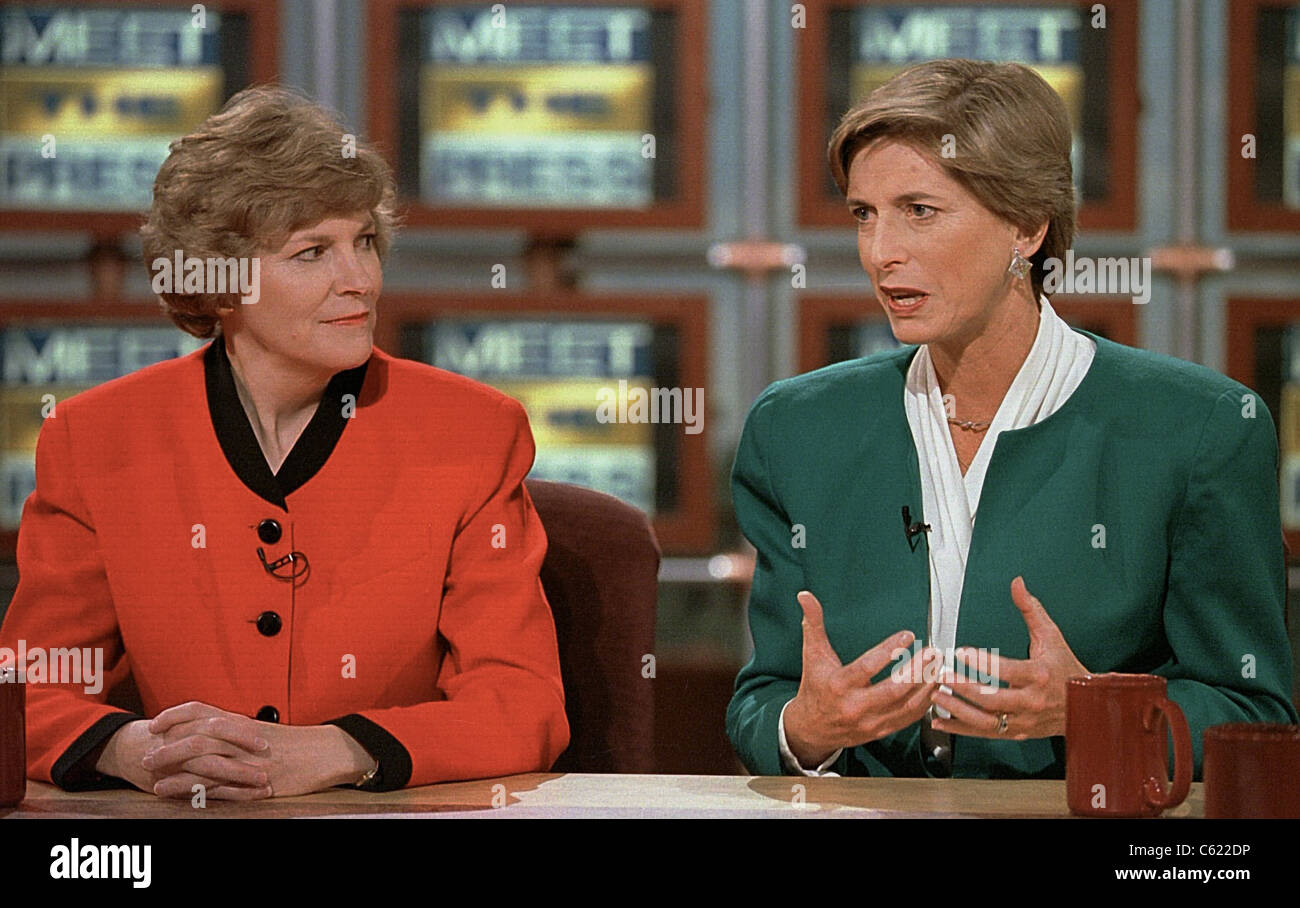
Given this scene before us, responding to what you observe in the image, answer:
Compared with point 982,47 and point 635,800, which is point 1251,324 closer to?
point 982,47

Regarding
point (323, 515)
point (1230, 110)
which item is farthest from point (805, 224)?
→ point (323, 515)

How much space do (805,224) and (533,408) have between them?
70 cm

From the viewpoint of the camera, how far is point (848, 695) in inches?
63.1

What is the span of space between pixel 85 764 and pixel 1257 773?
1121 millimetres

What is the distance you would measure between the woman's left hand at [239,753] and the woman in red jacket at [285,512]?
0.20 meters

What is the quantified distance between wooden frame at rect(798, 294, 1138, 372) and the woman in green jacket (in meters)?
1.37

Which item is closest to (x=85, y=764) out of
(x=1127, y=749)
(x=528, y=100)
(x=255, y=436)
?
(x=255, y=436)

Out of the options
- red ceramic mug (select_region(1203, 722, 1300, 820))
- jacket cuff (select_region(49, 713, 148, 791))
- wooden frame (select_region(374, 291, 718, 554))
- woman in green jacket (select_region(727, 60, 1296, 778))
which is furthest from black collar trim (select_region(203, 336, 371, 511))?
wooden frame (select_region(374, 291, 718, 554))

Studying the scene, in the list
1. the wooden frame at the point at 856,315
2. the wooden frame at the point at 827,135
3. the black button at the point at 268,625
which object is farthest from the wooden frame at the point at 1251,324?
the black button at the point at 268,625

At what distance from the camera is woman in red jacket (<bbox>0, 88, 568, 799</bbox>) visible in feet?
5.86

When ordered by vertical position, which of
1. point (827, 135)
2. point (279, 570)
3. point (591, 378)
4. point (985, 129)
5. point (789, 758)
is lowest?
point (789, 758)

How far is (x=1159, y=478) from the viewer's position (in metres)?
1.84
